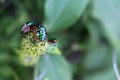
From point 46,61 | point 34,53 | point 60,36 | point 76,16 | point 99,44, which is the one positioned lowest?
point 34,53

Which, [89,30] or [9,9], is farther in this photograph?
[89,30]

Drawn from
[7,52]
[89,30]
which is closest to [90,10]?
[89,30]

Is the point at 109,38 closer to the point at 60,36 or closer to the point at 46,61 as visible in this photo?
the point at 60,36

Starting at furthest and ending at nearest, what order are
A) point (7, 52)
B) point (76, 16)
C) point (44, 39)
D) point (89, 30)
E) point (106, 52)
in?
point (106, 52) → point (89, 30) → point (7, 52) → point (76, 16) → point (44, 39)

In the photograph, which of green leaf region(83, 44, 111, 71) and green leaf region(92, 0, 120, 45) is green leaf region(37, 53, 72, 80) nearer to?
green leaf region(92, 0, 120, 45)

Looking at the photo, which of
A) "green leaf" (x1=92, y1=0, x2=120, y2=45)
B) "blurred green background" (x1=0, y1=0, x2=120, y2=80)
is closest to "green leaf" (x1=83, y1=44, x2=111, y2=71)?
"blurred green background" (x1=0, y1=0, x2=120, y2=80)

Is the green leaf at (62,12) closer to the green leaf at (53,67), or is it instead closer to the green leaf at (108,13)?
the green leaf at (53,67)
